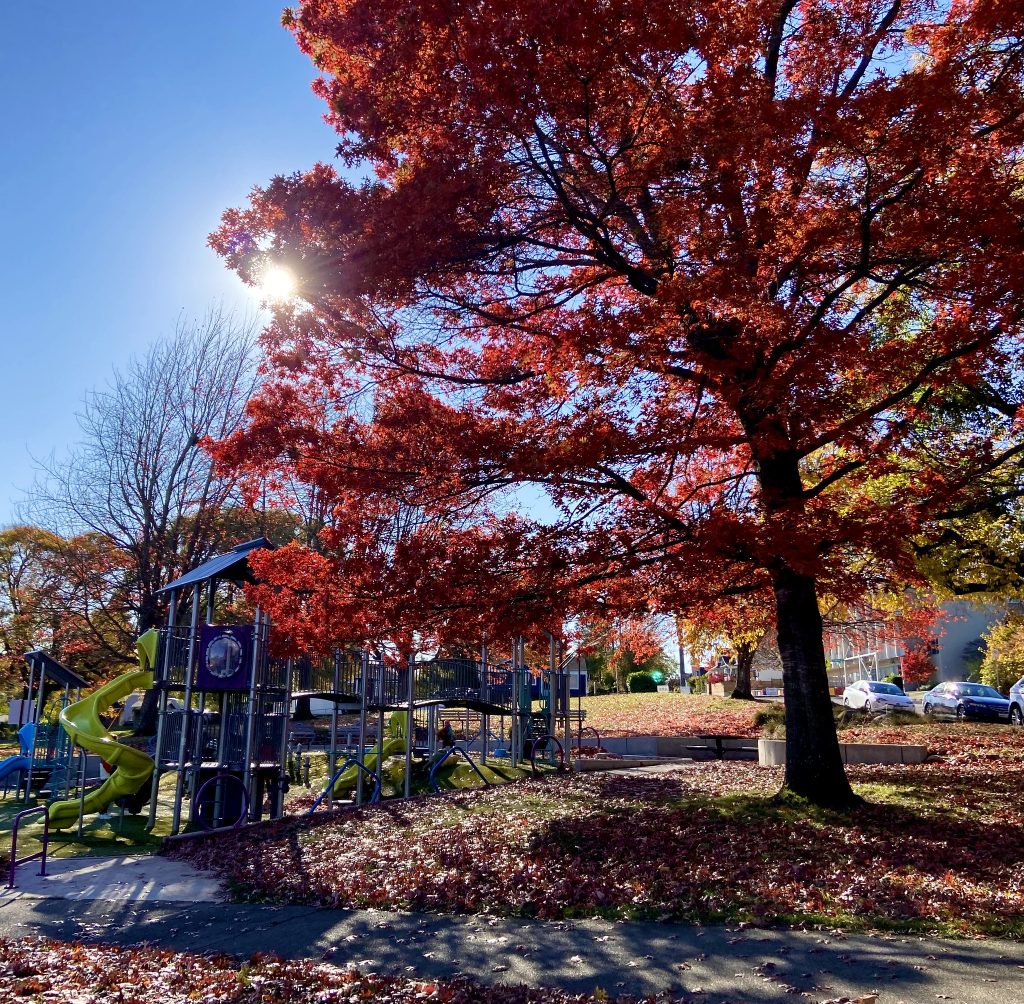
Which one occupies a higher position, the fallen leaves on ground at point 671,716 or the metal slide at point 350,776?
the fallen leaves on ground at point 671,716

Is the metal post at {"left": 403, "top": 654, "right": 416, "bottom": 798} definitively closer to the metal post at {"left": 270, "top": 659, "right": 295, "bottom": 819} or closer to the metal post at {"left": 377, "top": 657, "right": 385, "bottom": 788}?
the metal post at {"left": 377, "top": 657, "right": 385, "bottom": 788}

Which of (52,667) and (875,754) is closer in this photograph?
(875,754)

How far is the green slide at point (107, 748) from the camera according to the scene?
554 inches

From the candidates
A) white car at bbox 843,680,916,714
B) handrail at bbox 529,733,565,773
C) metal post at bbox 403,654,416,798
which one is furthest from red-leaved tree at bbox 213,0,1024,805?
white car at bbox 843,680,916,714

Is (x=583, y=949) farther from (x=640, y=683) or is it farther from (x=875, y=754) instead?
(x=640, y=683)

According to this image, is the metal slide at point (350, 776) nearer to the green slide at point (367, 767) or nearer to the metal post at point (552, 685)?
the green slide at point (367, 767)

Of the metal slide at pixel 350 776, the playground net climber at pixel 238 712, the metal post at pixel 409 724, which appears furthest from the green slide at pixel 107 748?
the metal post at pixel 409 724

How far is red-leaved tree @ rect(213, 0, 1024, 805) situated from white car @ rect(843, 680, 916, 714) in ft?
74.4

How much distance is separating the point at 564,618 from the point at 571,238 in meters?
4.59

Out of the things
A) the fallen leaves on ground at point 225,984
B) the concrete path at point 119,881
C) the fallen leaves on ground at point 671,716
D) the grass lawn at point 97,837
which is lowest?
the fallen leaves on ground at point 225,984

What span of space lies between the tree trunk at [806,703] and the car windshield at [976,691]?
21104 millimetres

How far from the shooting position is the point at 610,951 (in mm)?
5934

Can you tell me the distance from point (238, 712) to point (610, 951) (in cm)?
1024

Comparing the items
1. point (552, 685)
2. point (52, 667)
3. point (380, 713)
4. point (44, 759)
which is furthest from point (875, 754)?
point (44, 759)
